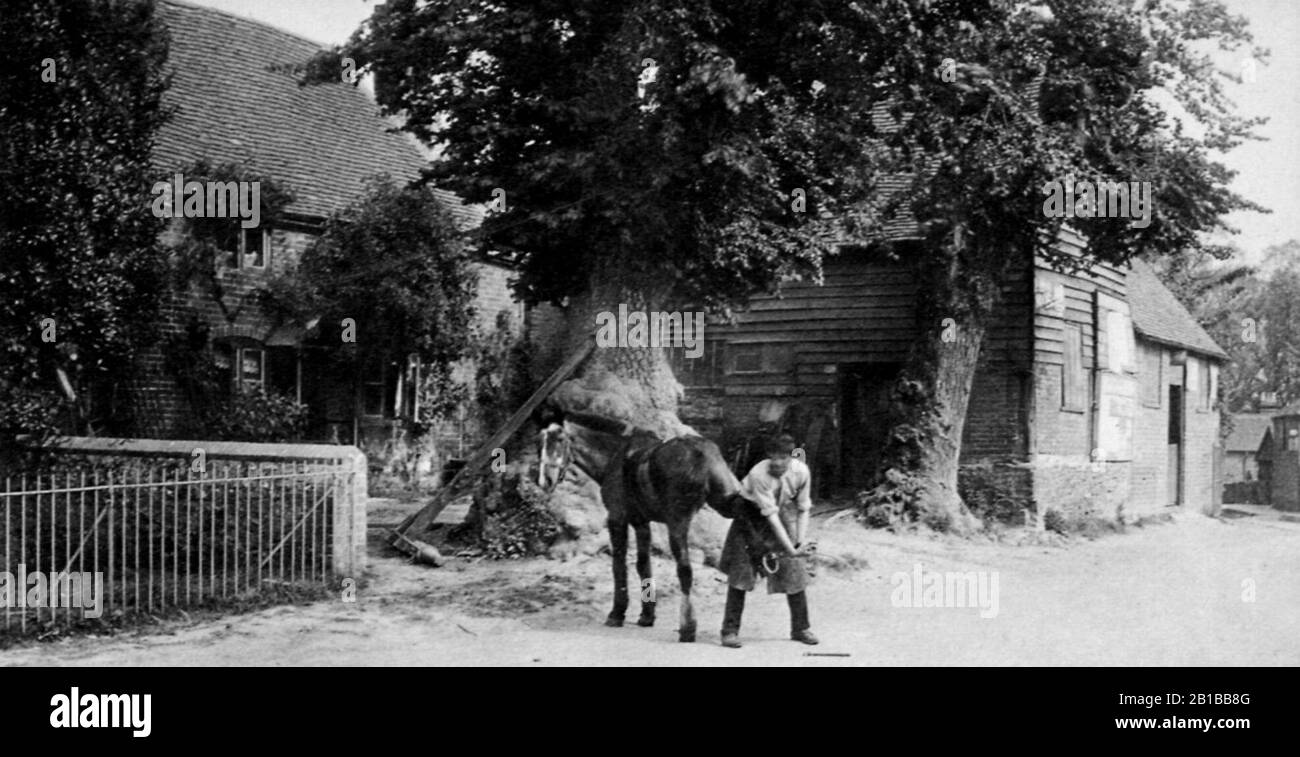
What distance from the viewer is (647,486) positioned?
31.1 feet

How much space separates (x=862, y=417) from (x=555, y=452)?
39.5ft

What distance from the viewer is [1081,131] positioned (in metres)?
17.0

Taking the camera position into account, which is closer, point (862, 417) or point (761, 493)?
point (761, 493)

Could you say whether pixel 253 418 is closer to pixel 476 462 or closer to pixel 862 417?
pixel 476 462

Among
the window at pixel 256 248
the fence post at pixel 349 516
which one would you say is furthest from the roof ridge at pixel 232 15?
the fence post at pixel 349 516

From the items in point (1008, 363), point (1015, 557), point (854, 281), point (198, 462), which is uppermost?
point (854, 281)

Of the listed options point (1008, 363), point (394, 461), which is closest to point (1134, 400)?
point (1008, 363)

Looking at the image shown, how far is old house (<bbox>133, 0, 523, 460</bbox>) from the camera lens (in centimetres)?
1977

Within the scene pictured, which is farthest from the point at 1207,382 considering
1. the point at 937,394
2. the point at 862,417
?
the point at 937,394

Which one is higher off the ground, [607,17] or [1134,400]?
[607,17]

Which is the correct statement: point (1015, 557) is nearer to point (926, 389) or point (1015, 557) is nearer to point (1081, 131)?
point (926, 389)
